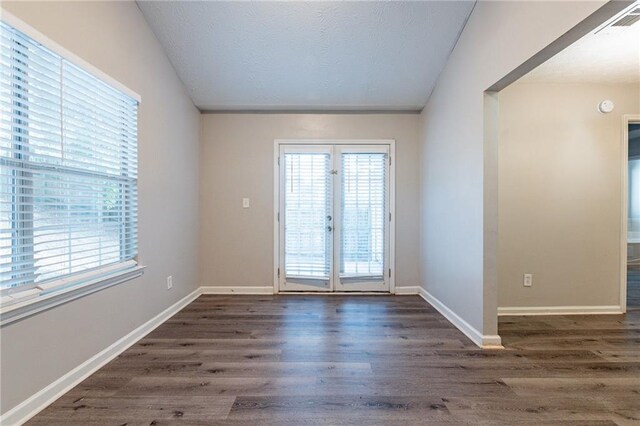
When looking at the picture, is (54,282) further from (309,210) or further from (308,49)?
(308,49)

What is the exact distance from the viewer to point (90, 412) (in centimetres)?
146

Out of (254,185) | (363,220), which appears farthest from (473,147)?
(254,185)

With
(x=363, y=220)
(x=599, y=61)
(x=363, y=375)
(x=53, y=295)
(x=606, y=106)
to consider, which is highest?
(x=599, y=61)

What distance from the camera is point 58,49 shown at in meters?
1.60

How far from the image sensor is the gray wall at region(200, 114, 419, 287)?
3.56 metres

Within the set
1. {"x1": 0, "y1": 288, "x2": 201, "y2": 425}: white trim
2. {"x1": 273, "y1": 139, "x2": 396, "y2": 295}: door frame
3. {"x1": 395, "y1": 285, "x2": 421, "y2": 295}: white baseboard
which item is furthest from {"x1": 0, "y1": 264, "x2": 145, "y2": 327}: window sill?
{"x1": 395, "y1": 285, "x2": 421, "y2": 295}: white baseboard

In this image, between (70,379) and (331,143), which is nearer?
(70,379)

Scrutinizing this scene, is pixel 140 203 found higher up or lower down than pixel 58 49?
lower down

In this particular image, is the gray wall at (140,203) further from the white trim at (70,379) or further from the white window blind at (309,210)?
the white window blind at (309,210)

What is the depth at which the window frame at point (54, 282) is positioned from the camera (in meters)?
1.35

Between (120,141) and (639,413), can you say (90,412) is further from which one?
(639,413)

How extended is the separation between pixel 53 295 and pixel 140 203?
97cm

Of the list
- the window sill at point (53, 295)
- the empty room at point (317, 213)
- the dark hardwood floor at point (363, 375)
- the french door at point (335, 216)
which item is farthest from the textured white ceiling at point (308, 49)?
the dark hardwood floor at point (363, 375)

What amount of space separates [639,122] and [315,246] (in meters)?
3.70
